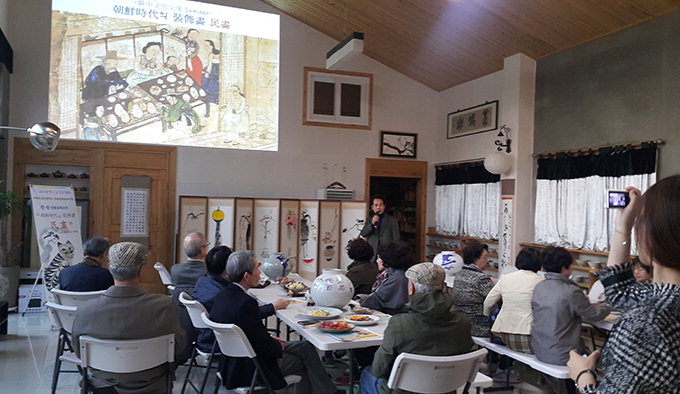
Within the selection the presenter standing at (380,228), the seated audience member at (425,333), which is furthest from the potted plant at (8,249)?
the seated audience member at (425,333)

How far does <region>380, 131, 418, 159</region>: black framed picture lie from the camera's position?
9.02 metres

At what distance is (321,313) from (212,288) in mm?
788

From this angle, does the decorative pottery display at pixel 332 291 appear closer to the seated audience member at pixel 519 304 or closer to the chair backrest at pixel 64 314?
Answer: the seated audience member at pixel 519 304

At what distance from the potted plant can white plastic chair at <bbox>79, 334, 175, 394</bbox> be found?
3.91 m

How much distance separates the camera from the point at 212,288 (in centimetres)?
350

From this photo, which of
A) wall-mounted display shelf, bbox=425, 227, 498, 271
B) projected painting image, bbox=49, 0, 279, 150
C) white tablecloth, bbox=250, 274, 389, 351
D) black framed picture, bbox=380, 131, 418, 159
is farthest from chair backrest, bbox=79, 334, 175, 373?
black framed picture, bbox=380, 131, 418, 159

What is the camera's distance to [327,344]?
108 inches

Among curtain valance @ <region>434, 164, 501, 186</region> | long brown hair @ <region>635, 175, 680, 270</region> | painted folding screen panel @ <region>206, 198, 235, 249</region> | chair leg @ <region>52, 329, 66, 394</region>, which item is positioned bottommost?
chair leg @ <region>52, 329, 66, 394</region>

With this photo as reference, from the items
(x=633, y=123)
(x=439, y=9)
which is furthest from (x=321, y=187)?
(x=633, y=123)

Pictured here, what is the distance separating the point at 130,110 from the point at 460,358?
6.78 m

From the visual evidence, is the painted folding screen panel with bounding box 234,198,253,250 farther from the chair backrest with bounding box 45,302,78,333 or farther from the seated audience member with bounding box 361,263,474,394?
the seated audience member with bounding box 361,263,474,394

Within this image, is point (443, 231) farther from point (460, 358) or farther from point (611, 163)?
point (460, 358)

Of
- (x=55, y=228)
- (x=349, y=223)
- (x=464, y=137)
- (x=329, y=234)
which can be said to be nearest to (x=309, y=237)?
(x=329, y=234)

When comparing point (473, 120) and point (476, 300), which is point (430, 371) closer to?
point (476, 300)
